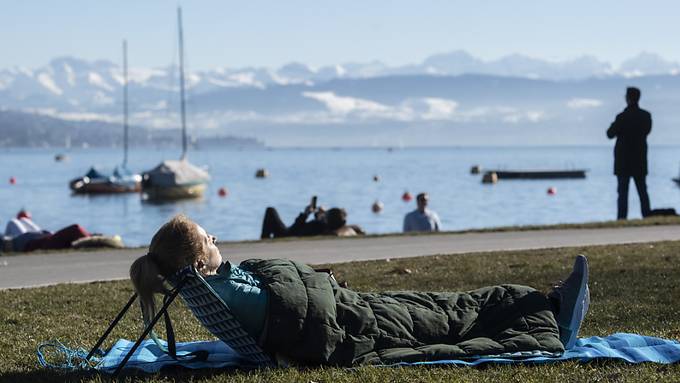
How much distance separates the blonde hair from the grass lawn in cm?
53

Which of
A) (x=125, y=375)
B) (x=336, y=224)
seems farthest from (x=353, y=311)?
(x=336, y=224)

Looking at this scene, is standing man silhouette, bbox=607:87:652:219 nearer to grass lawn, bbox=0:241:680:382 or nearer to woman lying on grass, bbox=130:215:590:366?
grass lawn, bbox=0:241:680:382

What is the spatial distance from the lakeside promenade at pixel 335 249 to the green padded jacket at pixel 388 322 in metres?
Result: 6.32

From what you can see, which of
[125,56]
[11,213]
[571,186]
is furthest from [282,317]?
[571,186]

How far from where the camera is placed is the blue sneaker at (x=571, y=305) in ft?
22.1

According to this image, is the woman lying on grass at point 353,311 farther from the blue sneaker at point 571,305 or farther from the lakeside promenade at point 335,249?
the lakeside promenade at point 335,249

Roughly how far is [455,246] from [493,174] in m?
80.6

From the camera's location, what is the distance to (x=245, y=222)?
52.8 m

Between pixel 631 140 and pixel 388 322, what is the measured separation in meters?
13.1

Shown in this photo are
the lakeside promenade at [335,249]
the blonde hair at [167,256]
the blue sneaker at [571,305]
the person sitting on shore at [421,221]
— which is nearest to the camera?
the blonde hair at [167,256]

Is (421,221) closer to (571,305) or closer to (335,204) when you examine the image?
(571,305)

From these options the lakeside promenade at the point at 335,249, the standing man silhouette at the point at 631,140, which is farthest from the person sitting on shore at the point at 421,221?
the standing man silhouette at the point at 631,140

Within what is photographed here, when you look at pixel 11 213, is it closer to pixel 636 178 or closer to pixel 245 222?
pixel 245 222

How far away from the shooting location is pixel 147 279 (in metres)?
6.30
